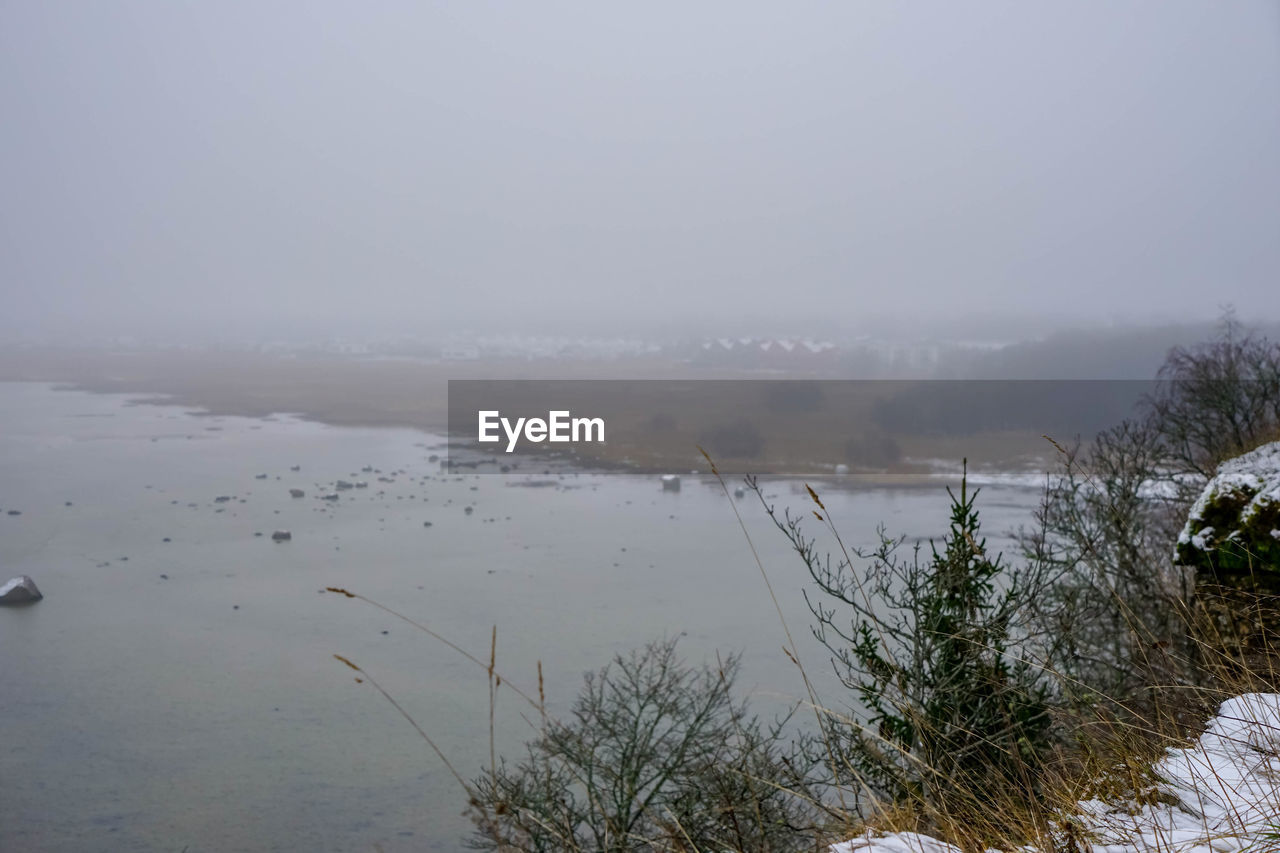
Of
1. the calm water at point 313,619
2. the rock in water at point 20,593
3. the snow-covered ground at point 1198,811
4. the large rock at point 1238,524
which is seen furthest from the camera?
the rock in water at point 20,593

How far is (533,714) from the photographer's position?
1692 cm

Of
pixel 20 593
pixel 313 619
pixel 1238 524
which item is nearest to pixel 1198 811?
pixel 1238 524

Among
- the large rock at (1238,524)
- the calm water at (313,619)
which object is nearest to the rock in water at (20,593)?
the calm water at (313,619)

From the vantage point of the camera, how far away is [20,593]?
973 inches

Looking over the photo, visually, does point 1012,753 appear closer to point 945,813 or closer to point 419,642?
point 945,813

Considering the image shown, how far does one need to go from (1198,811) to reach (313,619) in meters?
24.8

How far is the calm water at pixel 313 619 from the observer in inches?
595

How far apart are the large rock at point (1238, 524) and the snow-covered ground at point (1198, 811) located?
157 inches

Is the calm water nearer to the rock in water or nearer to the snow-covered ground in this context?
the rock in water

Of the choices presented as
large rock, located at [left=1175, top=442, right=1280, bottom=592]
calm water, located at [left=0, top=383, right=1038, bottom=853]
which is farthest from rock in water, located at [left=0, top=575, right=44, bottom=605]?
large rock, located at [left=1175, top=442, right=1280, bottom=592]

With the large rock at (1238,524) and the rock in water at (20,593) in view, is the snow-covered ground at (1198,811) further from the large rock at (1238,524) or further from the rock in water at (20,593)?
the rock in water at (20,593)

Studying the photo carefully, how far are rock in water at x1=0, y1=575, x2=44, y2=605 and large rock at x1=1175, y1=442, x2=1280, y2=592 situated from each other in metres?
28.5

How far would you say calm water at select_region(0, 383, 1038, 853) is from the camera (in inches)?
595

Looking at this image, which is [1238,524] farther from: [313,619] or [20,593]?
[20,593]
